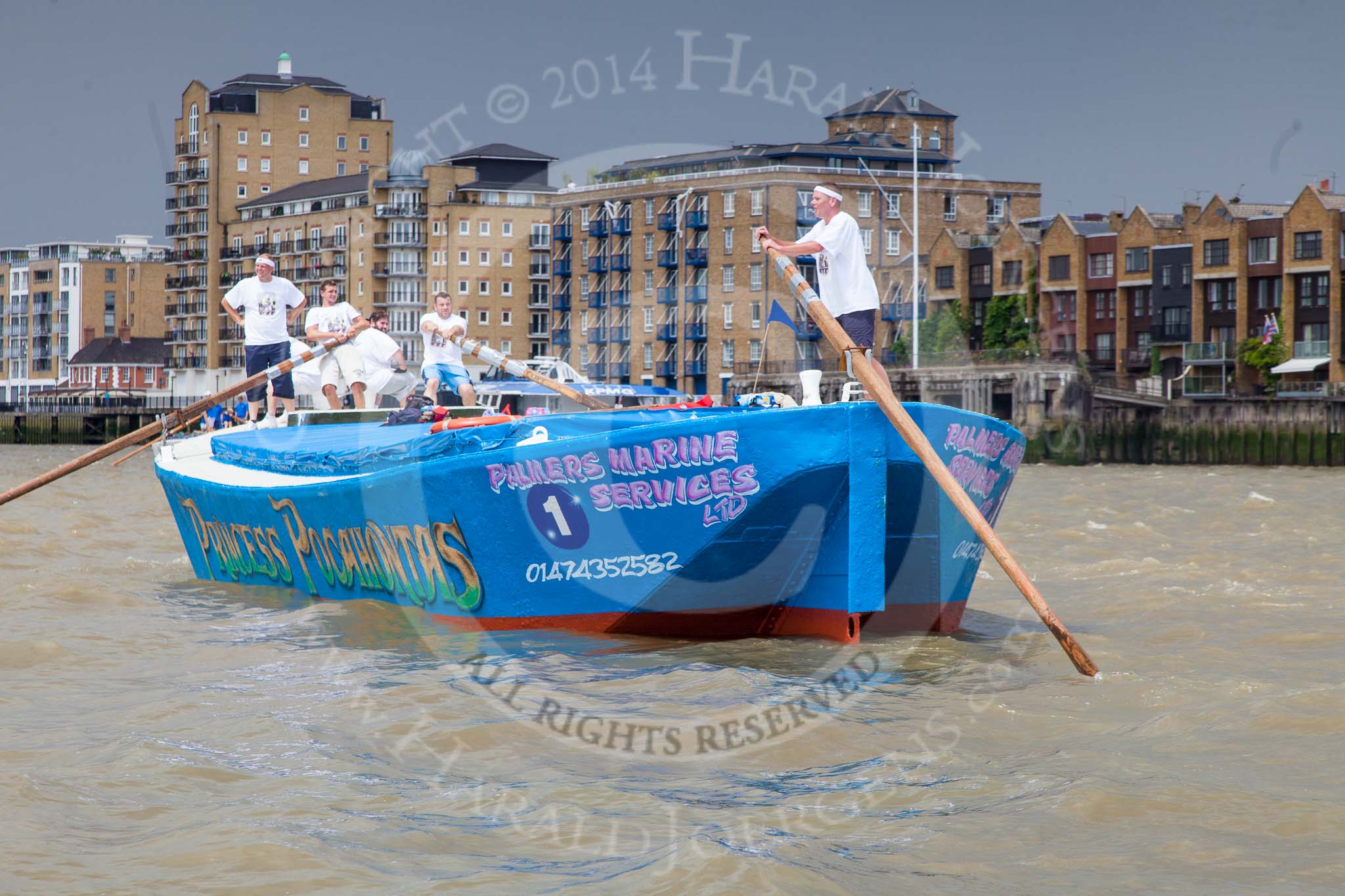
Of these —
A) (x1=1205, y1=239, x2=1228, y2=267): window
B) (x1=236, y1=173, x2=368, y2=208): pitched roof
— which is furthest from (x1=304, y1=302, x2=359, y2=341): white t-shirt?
(x1=236, y1=173, x2=368, y2=208): pitched roof

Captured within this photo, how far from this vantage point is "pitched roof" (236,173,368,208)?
99062mm

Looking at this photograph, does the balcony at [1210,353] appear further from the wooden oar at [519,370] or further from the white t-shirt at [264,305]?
the white t-shirt at [264,305]

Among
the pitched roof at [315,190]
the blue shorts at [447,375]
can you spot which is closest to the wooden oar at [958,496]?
the blue shorts at [447,375]

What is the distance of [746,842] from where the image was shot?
4941mm

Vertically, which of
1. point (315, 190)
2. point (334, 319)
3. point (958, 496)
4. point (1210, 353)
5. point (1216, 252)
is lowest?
point (958, 496)

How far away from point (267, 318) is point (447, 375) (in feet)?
6.80

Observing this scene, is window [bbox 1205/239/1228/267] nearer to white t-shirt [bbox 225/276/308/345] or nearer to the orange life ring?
white t-shirt [bbox 225/276/308/345]

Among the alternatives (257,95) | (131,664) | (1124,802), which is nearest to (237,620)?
(131,664)

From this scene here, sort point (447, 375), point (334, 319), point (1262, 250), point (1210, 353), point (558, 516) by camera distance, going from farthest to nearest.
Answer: point (1210, 353) → point (1262, 250) → point (334, 319) → point (447, 375) → point (558, 516)

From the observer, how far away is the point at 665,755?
20.5 feet

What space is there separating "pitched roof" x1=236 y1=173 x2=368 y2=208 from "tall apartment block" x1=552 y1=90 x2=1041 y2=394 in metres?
19.9

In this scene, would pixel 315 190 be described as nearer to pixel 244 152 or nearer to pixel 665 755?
pixel 244 152

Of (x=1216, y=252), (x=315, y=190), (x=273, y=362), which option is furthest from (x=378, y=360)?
(x=315, y=190)

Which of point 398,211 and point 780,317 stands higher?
point 398,211
